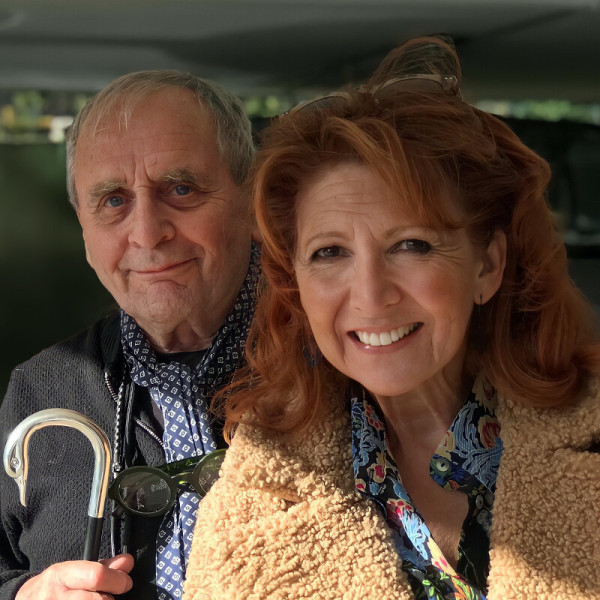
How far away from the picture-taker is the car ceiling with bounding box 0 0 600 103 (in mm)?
2887

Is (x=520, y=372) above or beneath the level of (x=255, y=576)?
above

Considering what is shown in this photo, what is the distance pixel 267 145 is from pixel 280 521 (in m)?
0.64

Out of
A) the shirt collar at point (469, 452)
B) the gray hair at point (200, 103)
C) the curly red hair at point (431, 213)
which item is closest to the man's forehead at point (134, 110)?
the gray hair at point (200, 103)

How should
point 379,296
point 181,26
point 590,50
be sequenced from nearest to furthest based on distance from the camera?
point 379,296 < point 181,26 < point 590,50

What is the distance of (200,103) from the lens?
1895 mm

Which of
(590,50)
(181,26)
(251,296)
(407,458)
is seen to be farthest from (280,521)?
(590,50)

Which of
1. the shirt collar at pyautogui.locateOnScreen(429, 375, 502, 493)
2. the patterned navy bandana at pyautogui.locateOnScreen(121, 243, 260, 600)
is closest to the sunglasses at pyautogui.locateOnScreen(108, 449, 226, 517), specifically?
the patterned navy bandana at pyautogui.locateOnScreen(121, 243, 260, 600)

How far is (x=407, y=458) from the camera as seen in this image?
1.64m

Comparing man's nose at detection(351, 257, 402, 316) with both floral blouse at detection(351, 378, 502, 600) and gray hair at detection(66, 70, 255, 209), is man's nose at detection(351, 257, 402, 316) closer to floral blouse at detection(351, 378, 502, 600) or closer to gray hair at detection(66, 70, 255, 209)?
floral blouse at detection(351, 378, 502, 600)

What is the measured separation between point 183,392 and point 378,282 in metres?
0.54

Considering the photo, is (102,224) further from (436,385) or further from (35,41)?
(35,41)

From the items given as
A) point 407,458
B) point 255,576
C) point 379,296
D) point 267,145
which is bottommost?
point 255,576

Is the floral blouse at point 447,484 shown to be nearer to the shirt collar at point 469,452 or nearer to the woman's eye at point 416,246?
the shirt collar at point 469,452

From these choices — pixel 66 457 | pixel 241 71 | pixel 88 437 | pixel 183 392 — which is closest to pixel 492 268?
pixel 183 392
